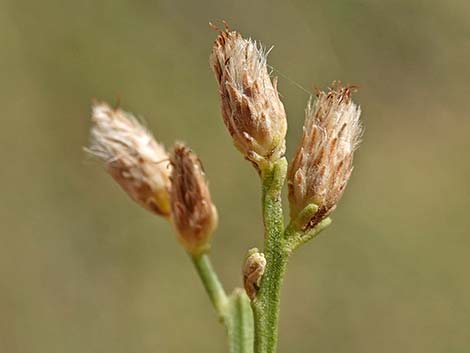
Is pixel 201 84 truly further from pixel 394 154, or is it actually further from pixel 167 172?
pixel 167 172

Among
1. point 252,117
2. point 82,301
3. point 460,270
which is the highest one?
point 82,301

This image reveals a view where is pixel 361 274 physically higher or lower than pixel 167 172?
higher

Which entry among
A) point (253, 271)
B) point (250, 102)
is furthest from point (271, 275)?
point (250, 102)

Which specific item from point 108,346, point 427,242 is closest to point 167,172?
point 108,346

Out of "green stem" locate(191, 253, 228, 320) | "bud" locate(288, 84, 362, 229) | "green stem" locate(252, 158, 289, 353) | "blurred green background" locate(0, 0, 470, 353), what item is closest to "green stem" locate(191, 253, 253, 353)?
"green stem" locate(191, 253, 228, 320)

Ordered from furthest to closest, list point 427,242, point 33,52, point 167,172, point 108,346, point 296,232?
point 33,52 < point 427,242 < point 108,346 < point 167,172 < point 296,232

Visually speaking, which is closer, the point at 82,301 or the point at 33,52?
the point at 82,301

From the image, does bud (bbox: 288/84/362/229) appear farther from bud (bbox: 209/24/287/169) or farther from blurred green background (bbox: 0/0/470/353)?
blurred green background (bbox: 0/0/470/353)
